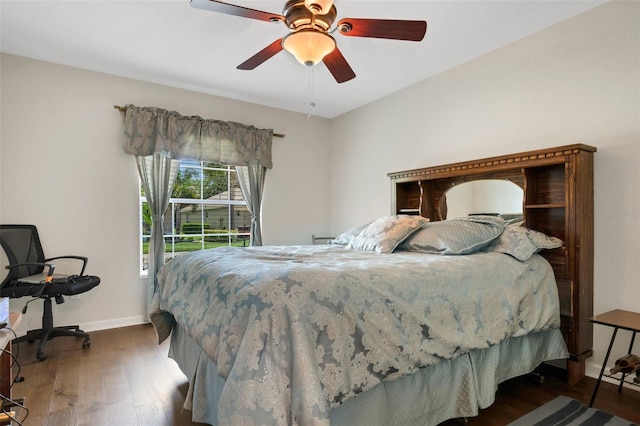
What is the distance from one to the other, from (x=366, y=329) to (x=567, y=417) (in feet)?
4.59

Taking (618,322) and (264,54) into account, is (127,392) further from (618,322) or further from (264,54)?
(618,322)

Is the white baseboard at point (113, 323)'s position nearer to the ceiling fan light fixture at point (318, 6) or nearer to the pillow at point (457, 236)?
the pillow at point (457, 236)

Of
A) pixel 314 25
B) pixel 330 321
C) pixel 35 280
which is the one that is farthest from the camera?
pixel 35 280

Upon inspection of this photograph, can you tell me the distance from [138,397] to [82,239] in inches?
80.4

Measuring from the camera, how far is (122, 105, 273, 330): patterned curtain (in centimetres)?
360

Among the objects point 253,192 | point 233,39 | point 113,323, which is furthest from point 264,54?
point 113,323

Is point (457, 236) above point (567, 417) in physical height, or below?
above

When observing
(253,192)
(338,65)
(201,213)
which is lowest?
(201,213)

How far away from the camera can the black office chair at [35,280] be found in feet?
9.12

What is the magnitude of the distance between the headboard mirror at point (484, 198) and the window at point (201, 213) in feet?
8.36

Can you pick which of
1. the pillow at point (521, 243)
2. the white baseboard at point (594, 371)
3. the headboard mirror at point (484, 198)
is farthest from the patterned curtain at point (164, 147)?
the white baseboard at point (594, 371)

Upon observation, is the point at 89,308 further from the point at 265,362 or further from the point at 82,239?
the point at 265,362

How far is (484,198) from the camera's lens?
302cm

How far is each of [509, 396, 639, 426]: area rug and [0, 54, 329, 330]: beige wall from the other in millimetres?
3607
